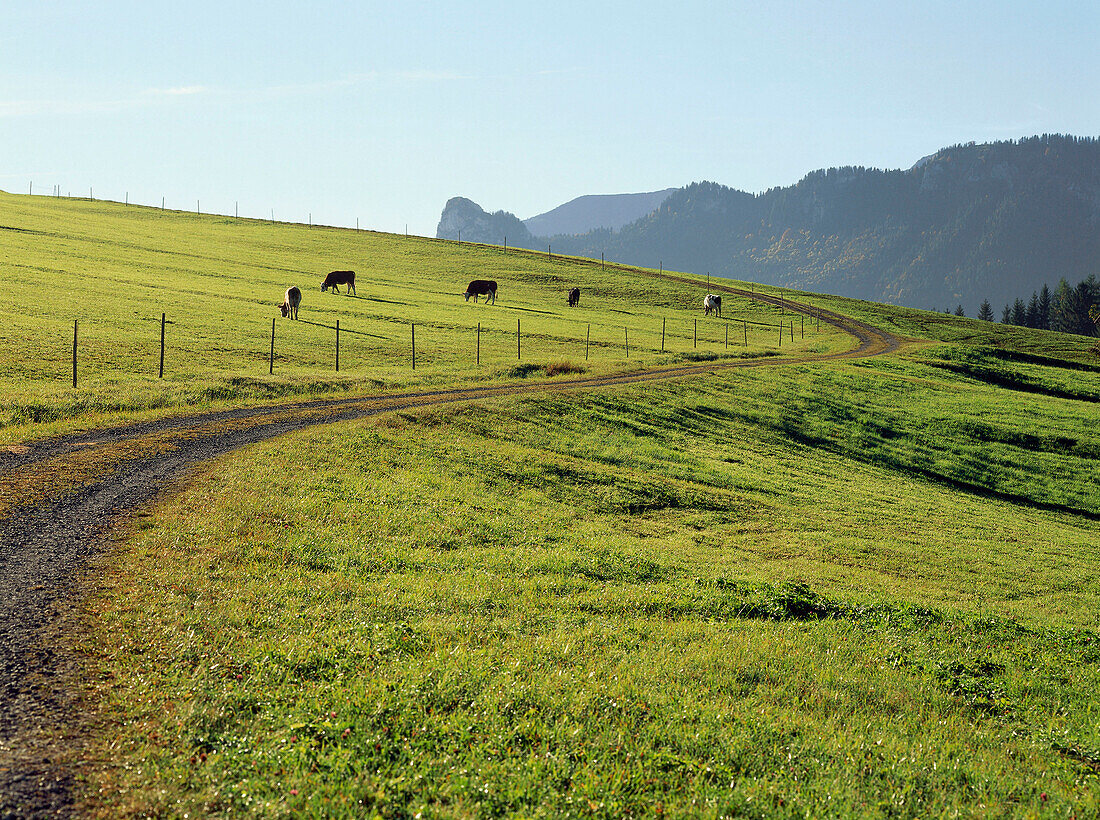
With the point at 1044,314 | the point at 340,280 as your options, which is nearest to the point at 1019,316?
the point at 1044,314

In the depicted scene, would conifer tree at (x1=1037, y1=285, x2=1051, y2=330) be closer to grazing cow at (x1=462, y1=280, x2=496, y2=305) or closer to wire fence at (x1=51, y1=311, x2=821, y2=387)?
wire fence at (x1=51, y1=311, x2=821, y2=387)

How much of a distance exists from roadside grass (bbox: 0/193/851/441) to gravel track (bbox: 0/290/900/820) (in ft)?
9.95

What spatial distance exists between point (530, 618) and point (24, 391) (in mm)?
24564

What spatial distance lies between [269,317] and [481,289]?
2890cm

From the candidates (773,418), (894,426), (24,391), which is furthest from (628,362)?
(24,391)

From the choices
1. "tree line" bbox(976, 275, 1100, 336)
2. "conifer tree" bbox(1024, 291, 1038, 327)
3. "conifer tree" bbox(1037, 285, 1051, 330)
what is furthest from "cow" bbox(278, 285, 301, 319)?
"conifer tree" bbox(1024, 291, 1038, 327)

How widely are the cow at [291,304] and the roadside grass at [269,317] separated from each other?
91 centimetres

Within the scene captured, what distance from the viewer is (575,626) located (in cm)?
1097

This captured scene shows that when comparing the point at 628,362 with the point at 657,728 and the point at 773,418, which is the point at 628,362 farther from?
the point at 657,728

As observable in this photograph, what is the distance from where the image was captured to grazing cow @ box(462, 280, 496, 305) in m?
75.8

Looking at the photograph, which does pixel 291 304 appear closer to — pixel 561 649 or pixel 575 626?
pixel 575 626

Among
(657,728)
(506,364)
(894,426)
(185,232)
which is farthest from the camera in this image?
(185,232)

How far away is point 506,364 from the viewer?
41719mm

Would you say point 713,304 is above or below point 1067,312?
below
